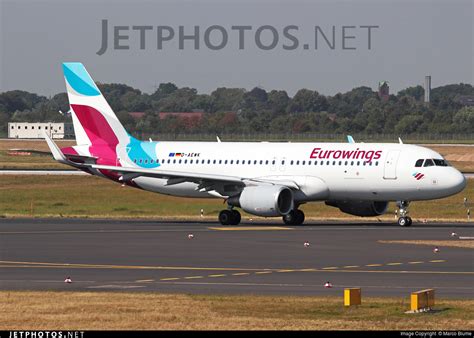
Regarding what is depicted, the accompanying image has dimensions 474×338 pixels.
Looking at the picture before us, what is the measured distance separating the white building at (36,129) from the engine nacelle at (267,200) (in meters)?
113

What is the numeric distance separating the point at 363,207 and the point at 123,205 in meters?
16.5

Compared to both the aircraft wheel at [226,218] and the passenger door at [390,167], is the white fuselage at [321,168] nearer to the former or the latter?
the passenger door at [390,167]

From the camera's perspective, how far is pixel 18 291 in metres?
29.3

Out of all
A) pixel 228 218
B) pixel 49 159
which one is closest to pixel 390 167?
pixel 228 218

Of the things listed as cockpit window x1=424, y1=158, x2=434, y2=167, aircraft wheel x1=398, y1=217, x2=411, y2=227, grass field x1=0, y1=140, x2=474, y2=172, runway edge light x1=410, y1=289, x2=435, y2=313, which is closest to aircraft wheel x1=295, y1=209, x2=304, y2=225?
aircraft wheel x1=398, y1=217, x2=411, y2=227

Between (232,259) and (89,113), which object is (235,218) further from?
(232,259)

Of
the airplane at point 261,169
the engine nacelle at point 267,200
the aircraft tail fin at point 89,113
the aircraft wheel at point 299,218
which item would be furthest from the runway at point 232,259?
the aircraft tail fin at point 89,113

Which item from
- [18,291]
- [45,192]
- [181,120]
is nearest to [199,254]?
[18,291]

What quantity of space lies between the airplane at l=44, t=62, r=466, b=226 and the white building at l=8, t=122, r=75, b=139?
104968 mm

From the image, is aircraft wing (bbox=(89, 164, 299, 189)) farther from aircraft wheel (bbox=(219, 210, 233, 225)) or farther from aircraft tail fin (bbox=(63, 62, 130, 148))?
aircraft tail fin (bbox=(63, 62, 130, 148))

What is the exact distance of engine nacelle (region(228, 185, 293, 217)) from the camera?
53562mm

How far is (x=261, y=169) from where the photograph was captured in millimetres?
57375

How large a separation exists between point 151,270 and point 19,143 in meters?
110

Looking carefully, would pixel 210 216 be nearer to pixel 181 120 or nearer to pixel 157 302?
pixel 157 302
